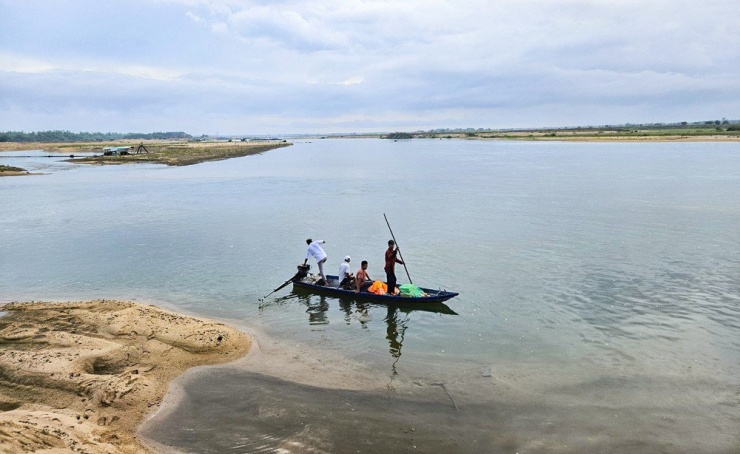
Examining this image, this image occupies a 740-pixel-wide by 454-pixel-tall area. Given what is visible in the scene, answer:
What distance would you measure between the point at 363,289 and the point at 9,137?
690ft

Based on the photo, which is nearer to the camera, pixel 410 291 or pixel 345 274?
pixel 410 291

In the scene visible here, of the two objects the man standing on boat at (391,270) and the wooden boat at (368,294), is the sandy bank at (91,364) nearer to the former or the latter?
the wooden boat at (368,294)

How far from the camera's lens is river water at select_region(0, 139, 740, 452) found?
30.0 ft

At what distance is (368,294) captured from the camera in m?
15.8

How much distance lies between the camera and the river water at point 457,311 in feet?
30.0

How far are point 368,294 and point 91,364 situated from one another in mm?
7905

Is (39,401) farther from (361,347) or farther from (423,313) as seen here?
(423,313)

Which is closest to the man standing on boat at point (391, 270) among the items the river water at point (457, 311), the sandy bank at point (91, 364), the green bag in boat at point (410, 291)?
the green bag in boat at point (410, 291)

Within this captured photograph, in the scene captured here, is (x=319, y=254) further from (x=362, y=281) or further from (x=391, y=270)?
(x=391, y=270)

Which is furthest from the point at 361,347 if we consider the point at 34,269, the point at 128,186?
the point at 128,186

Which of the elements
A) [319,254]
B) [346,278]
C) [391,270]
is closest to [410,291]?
[391,270]

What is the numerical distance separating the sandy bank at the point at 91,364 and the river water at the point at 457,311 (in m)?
0.80

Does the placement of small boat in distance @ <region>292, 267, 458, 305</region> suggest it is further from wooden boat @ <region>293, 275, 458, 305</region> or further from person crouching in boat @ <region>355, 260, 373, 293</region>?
person crouching in boat @ <region>355, 260, 373, 293</region>

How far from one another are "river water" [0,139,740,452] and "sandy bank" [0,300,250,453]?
0.80 meters
